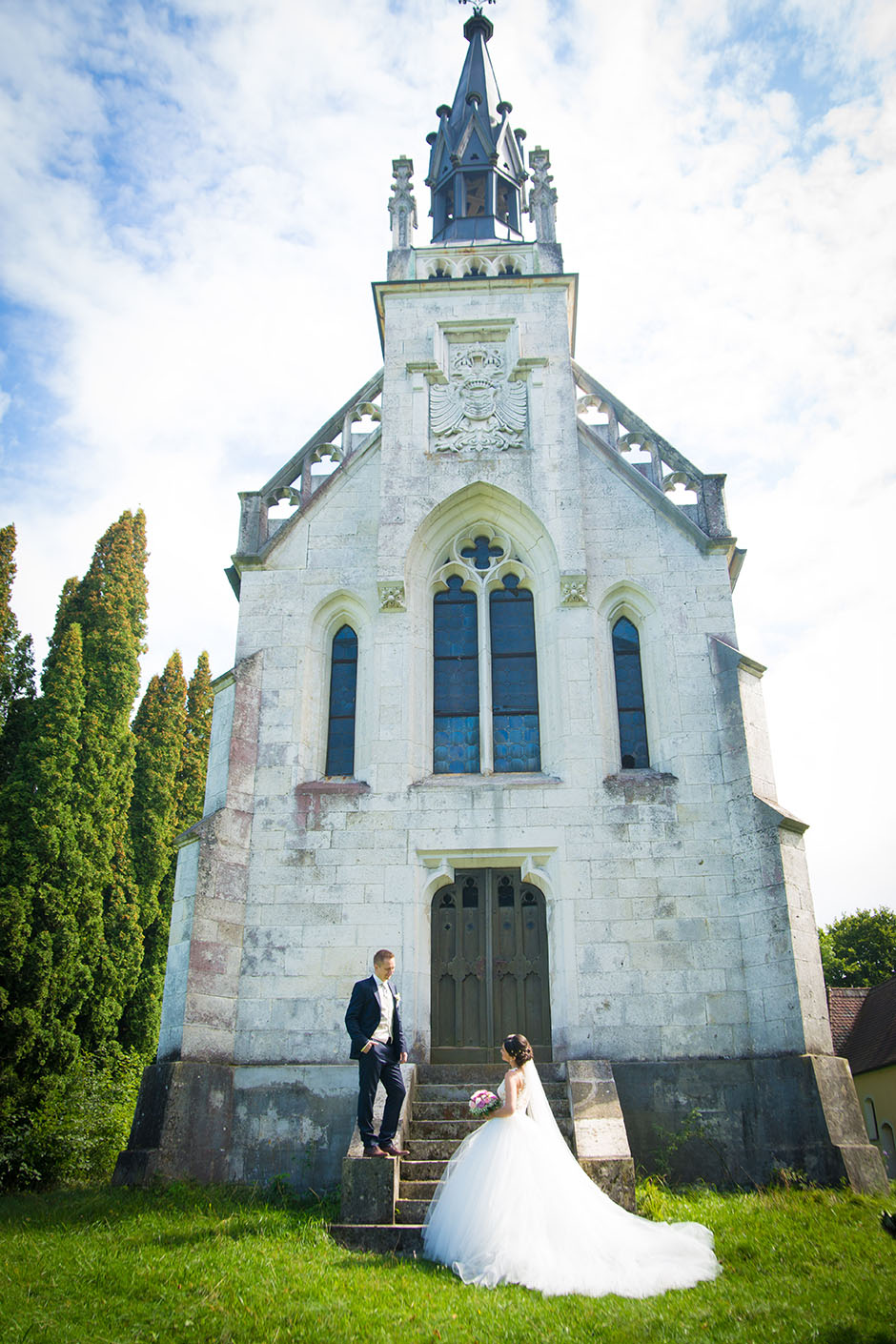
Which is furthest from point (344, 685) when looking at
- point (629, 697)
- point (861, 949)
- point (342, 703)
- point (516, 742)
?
point (861, 949)

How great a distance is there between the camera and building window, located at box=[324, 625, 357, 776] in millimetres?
13312

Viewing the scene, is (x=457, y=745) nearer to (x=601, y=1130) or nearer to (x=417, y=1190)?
(x=601, y=1130)

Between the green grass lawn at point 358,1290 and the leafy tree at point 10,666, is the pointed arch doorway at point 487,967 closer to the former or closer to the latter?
the green grass lawn at point 358,1290

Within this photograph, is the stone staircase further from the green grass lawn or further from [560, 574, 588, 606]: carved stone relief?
[560, 574, 588, 606]: carved stone relief

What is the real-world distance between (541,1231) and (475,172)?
1816cm

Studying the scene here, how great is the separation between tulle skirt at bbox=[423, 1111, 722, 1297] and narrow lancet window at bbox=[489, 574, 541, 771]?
5765 mm

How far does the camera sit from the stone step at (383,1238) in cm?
773

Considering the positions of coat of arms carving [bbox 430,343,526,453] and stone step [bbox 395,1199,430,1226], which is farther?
coat of arms carving [bbox 430,343,526,453]

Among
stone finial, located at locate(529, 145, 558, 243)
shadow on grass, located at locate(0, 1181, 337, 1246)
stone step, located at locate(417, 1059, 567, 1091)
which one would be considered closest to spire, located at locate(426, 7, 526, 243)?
stone finial, located at locate(529, 145, 558, 243)

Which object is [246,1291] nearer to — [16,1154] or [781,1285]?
[781,1285]

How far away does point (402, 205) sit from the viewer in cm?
1702

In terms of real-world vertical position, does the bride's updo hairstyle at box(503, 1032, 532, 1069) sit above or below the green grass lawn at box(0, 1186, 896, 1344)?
above

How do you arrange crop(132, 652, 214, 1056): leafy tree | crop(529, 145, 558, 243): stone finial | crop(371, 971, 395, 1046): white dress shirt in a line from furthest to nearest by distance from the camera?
crop(132, 652, 214, 1056): leafy tree → crop(529, 145, 558, 243): stone finial → crop(371, 971, 395, 1046): white dress shirt

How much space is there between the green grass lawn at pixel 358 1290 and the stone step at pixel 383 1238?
0.12 meters
